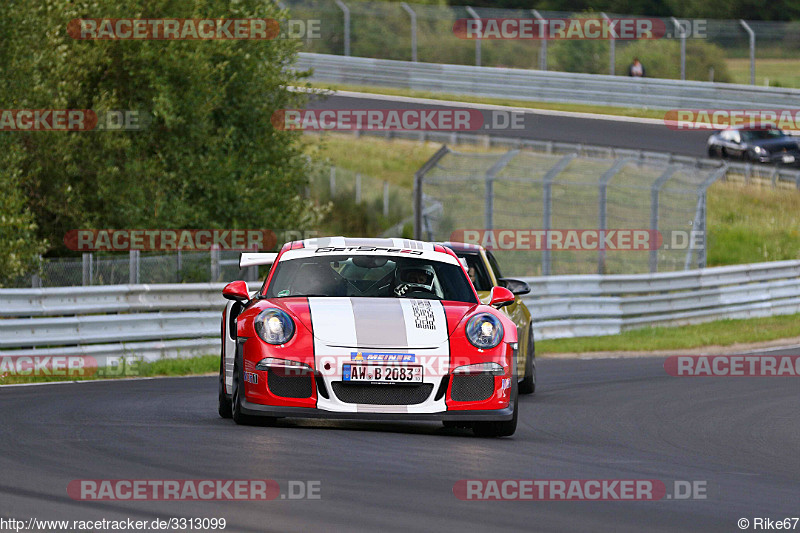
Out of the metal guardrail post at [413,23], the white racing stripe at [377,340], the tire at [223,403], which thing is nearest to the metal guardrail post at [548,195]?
the tire at [223,403]

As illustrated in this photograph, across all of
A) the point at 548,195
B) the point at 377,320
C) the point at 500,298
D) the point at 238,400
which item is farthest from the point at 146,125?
the point at 377,320

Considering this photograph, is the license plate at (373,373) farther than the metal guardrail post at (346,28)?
No

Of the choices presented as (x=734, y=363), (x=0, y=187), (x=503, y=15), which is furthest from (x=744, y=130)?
(x=0, y=187)

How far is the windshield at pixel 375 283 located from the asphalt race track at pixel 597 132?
28818 mm

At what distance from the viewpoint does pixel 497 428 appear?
9344mm

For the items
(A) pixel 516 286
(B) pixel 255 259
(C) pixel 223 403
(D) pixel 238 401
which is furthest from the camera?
(A) pixel 516 286

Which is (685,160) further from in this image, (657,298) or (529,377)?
(529,377)

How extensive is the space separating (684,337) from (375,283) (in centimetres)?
1214

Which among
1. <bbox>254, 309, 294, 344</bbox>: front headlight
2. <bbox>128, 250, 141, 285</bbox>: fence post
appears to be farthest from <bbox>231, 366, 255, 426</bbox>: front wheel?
<bbox>128, 250, 141, 285</bbox>: fence post

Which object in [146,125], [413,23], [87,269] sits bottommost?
[87,269]

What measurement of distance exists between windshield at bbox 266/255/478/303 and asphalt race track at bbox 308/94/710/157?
28.8 metres

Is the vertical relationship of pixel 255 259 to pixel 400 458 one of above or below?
above

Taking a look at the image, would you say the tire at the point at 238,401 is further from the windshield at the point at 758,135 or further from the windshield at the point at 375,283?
the windshield at the point at 758,135

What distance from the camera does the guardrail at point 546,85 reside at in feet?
133
